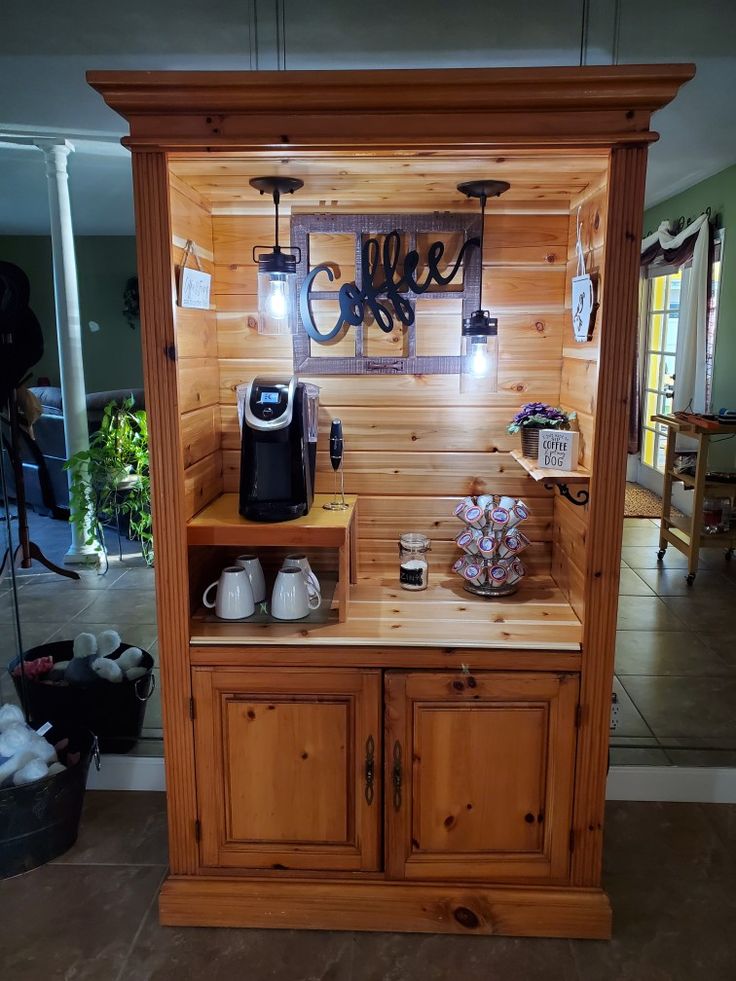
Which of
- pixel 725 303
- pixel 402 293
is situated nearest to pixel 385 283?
pixel 402 293

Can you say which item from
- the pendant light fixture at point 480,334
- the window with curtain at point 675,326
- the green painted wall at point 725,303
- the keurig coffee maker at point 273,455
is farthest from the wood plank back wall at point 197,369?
the green painted wall at point 725,303

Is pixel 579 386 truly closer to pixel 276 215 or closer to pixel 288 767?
pixel 276 215

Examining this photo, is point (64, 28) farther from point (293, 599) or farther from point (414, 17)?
point (293, 599)

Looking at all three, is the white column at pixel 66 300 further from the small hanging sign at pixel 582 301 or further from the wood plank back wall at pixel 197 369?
the small hanging sign at pixel 582 301

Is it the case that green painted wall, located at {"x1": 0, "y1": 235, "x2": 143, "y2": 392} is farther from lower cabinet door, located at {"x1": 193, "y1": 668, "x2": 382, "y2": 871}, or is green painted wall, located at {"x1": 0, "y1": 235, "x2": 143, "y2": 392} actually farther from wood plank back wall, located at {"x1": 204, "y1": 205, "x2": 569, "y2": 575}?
lower cabinet door, located at {"x1": 193, "y1": 668, "x2": 382, "y2": 871}

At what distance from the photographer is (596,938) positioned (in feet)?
6.05

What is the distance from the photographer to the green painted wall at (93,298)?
235 centimetres

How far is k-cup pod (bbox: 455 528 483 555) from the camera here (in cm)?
203

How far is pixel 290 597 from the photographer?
1893 millimetres

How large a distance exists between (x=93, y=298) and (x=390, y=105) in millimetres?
1328

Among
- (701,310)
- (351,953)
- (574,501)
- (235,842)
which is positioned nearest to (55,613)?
(235,842)

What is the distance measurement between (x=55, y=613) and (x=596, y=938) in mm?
1921

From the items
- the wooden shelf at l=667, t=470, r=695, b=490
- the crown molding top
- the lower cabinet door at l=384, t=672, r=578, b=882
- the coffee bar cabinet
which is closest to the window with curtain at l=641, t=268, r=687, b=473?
the wooden shelf at l=667, t=470, r=695, b=490

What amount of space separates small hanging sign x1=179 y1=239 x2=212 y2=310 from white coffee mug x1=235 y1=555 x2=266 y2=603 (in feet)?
2.14
